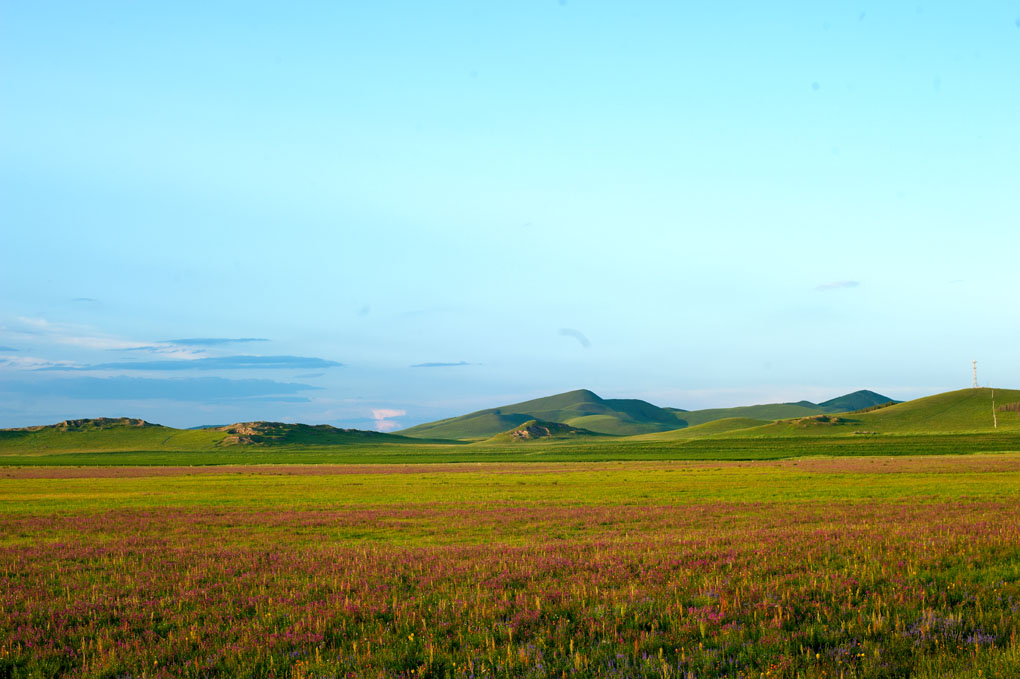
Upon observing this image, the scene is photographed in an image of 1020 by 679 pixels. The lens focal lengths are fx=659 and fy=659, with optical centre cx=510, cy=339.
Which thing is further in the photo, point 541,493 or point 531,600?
point 541,493

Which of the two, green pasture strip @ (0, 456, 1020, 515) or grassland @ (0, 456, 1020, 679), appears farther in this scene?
green pasture strip @ (0, 456, 1020, 515)

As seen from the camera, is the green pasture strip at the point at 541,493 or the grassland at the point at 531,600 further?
the green pasture strip at the point at 541,493

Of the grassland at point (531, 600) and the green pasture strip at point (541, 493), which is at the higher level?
the grassland at point (531, 600)

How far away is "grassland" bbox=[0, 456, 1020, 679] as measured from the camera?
888cm

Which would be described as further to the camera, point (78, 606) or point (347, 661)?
point (78, 606)

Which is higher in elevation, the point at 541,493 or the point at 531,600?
the point at 531,600

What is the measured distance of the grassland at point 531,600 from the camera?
888 centimetres

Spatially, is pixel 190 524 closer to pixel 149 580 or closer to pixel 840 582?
pixel 149 580

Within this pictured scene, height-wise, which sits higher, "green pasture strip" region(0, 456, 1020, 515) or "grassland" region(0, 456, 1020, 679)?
"grassland" region(0, 456, 1020, 679)

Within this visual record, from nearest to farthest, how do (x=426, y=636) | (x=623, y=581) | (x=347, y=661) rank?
(x=347, y=661)
(x=426, y=636)
(x=623, y=581)

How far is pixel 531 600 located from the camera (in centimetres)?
1173

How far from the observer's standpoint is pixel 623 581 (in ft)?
43.9

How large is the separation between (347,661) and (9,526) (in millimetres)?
28209

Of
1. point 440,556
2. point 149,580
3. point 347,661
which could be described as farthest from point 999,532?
point 149,580
